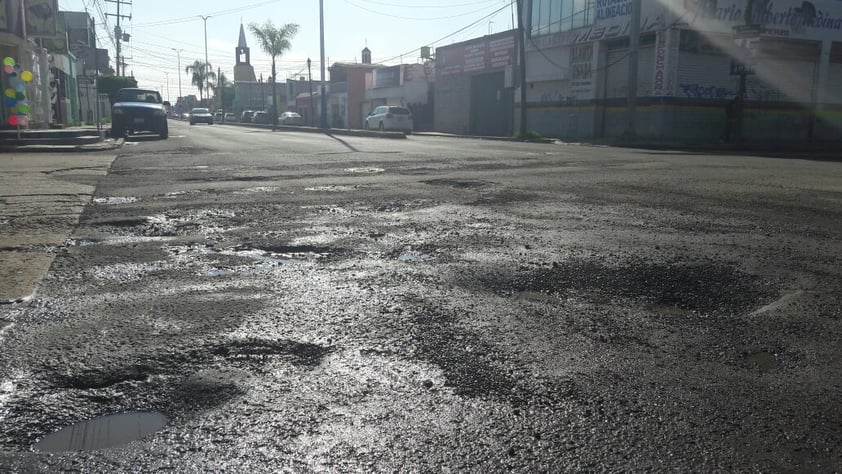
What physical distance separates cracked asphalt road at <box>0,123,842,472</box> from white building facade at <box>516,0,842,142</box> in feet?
82.5

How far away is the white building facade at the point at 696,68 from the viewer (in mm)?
29938

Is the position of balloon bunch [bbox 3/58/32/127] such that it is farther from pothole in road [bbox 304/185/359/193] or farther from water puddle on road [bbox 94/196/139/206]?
pothole in road [bbox 304/185/359/193]

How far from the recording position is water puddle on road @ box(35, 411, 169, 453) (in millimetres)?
2322

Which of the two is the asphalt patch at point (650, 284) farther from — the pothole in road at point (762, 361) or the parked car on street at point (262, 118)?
the parked car on street at point (262, 118)

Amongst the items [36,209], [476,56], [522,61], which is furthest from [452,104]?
[36,209]

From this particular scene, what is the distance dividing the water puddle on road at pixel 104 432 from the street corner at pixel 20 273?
6.24 feet

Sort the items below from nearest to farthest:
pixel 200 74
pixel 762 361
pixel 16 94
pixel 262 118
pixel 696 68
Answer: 1. pixel 762 361
2. pixel 16 94
3. pixel 696 68
4. pixel 262 118
5. pixel 200 74

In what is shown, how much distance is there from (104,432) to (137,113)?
23493 millimetres

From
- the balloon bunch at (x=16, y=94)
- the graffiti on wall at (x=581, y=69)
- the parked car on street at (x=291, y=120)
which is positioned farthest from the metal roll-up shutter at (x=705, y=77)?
the parked car on street at (x=291, y=120)

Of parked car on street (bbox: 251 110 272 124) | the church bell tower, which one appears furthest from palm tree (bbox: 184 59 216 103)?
parked car on street (bbox: 251 110 272 124)

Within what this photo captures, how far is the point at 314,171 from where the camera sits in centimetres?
1191

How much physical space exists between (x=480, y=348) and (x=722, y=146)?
2636 centimetres

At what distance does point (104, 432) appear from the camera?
2.42 metres

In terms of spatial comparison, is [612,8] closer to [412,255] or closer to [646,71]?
[646,71]
